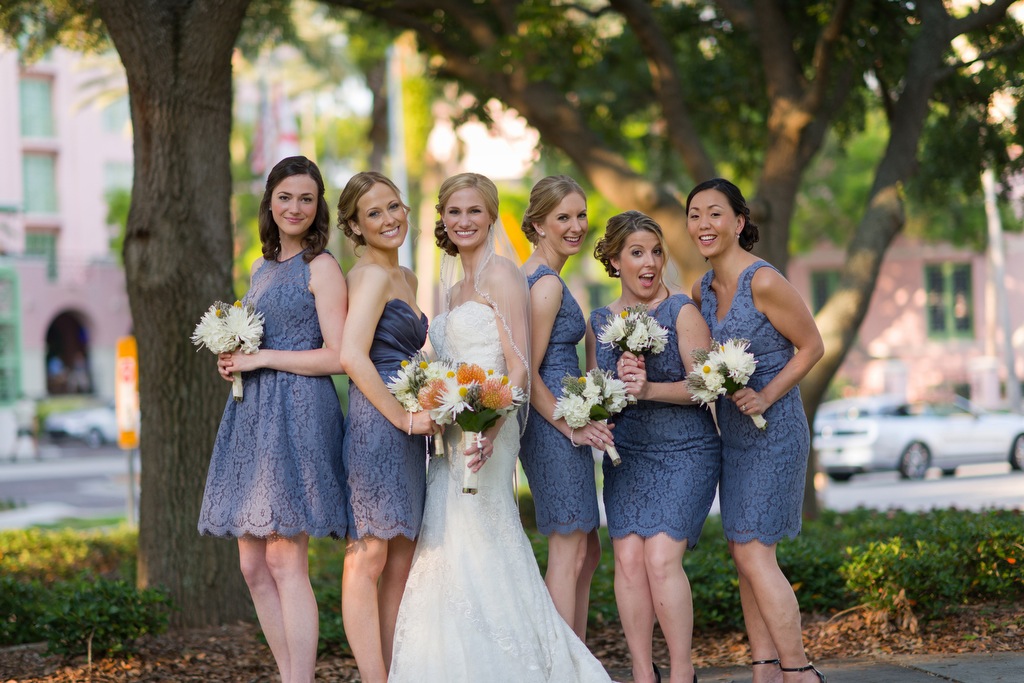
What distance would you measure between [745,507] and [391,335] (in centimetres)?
171

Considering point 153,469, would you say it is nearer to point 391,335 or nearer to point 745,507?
point 391,335

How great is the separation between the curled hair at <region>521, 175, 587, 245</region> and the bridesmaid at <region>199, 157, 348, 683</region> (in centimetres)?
96

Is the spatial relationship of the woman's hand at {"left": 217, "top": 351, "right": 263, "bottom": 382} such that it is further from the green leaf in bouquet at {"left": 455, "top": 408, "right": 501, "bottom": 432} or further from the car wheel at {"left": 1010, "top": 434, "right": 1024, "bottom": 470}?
the car wheel at {"left": 1010, "top": 434, "right": 1024, "bottom": 470}

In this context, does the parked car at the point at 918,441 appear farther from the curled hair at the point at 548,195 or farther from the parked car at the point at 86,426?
the parked car at the point at 86,426

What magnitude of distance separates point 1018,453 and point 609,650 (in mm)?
17652

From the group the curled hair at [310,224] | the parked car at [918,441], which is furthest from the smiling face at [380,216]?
the parked car at [918,441]

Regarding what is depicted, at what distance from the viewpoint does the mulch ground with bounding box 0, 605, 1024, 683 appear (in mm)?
5855

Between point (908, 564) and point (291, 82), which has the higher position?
point (291, 82)

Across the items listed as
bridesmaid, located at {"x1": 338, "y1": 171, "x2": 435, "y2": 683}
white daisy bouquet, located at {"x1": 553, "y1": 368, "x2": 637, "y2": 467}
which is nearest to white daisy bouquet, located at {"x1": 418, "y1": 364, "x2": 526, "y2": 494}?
bridesmaid, located at {"x1": 338, "y1": 171, "x2": 435, "y2": 683}

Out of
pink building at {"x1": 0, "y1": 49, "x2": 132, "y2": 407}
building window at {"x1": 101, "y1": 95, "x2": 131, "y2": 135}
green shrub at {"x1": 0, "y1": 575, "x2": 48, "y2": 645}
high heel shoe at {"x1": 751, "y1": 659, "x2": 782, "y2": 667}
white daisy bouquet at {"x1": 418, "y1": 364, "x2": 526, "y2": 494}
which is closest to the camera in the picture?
white daisy bouquet at {"x1": 418, "y1": 364, "x2": 526, "y2": 494}

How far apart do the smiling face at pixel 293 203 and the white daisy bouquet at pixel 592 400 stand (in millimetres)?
1359

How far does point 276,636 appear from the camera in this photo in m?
4.86

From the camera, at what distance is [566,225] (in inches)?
202

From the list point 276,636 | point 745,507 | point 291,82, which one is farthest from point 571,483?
point 291,82
